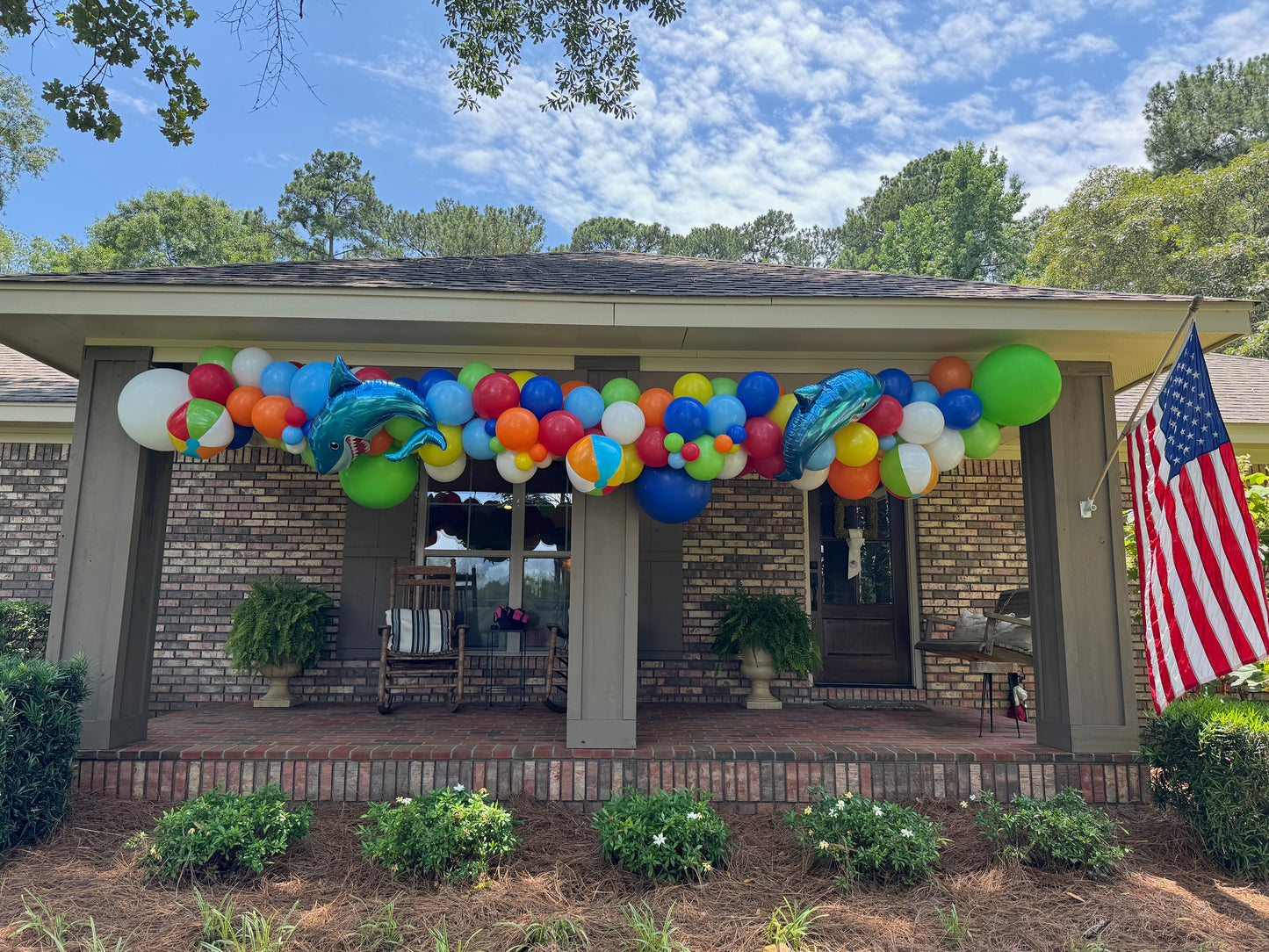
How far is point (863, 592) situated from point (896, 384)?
3088mm

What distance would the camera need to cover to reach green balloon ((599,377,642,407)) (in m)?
3.97

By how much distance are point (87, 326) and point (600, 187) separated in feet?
79.4

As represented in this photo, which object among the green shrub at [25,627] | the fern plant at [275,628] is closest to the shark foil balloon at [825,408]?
the fern plant at [275,628]

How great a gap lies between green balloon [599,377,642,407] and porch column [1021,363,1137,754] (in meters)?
2.35

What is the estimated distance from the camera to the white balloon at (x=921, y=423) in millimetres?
3951

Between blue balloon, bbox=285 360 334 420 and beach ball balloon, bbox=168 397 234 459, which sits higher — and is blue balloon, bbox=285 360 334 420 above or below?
above

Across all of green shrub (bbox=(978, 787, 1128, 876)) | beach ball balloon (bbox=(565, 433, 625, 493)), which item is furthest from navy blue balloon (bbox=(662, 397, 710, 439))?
green shrub (bbox=(978, 787, 1128, 876))

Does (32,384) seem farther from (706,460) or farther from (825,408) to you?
(825,408)

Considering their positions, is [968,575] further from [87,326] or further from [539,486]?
[87,326]

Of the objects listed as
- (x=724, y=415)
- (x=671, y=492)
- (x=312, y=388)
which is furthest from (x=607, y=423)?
→ (x=312, y=388)

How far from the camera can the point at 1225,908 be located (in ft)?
9.91

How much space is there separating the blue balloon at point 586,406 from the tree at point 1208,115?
76.1ft

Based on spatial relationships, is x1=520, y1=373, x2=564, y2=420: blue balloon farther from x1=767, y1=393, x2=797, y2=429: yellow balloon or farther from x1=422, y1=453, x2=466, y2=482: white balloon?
x1=767, y1=393, x2=797, y2=429: yellow balloon

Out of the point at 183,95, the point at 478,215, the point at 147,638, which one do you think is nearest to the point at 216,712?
the point at 147,638
